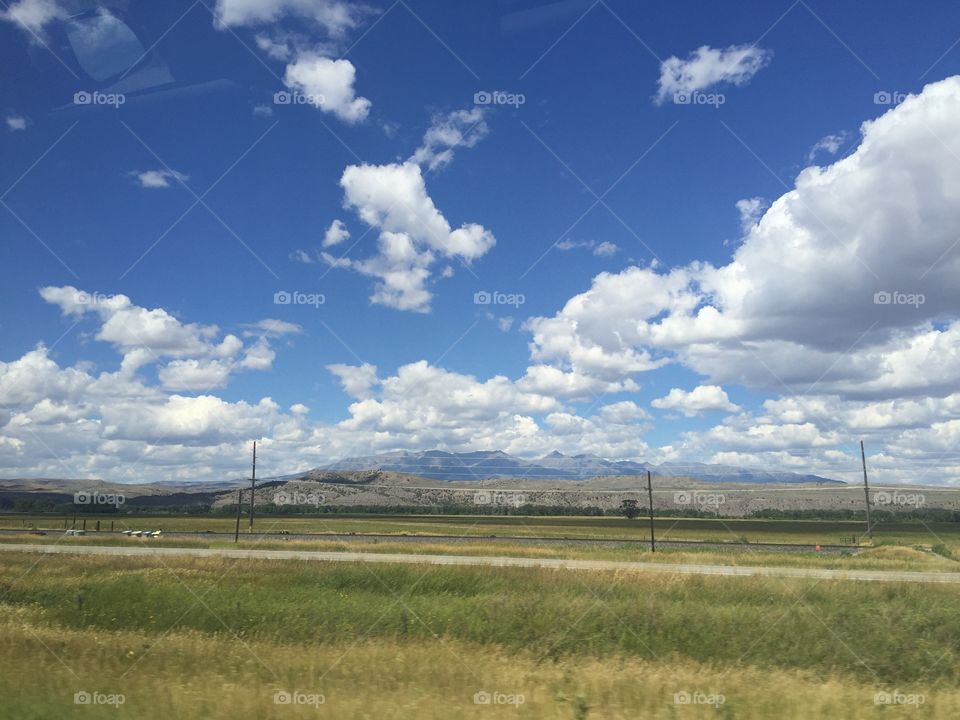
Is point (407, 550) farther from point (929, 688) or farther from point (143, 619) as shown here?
point (929, 688)
